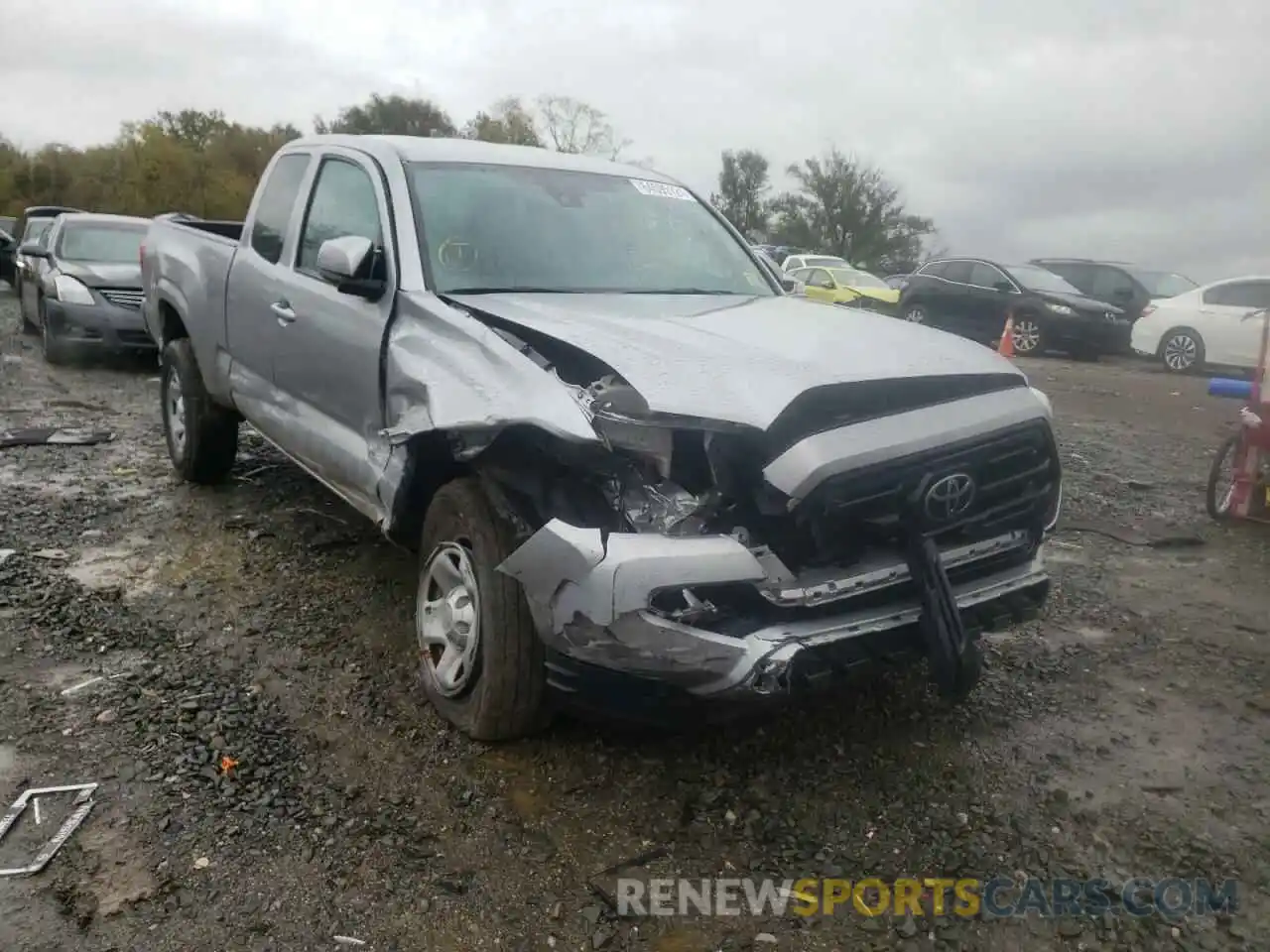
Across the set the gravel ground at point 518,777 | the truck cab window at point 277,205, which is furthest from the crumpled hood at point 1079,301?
the truck cab window at point 277,205

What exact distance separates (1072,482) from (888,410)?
4.43 meters

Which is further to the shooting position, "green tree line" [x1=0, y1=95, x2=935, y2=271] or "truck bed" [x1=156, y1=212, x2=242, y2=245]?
"green tree line" [x1=0, y1=95, x2=935, y2=271]

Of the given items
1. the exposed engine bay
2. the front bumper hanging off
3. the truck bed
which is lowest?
the front bumper hanging off

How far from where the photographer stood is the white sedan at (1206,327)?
46.5 ft

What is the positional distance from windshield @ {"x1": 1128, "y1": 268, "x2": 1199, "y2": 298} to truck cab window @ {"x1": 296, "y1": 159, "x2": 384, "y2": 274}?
16.2 metres

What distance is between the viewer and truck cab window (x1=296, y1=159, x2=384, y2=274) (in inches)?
163

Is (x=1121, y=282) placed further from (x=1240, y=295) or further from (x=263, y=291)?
(x=263, y=291)

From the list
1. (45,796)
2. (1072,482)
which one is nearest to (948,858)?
(45,796)

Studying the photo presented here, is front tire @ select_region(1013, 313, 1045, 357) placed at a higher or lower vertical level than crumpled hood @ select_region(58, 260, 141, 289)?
higher

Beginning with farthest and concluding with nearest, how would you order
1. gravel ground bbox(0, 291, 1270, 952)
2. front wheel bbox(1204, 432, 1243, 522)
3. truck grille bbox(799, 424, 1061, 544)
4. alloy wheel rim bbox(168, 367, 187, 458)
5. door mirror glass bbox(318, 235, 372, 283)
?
front wheel bbox(1204, 432, 1243, 522) < alloy wheel rim bbox(168, 367, 187, 458) < door mirror glass bbox(318, 235, 372, 283) < truck grille bbox(799, 424, 1061, 544) < gravel ground bbox(0, 291, 1270, 952)

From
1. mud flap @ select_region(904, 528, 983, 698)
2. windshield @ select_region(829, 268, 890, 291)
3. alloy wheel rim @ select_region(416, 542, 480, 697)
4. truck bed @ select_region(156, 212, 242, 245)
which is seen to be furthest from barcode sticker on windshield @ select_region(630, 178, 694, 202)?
windshield @ select_region(829, 268, 890, 291)

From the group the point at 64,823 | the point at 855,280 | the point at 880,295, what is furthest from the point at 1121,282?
the point at 64,823

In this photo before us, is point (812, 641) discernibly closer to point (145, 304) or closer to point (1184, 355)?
point (145, 304)

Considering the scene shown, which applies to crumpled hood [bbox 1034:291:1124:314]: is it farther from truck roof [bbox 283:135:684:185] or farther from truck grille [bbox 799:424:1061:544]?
truck grille [bbox 799:424:1061:544]
